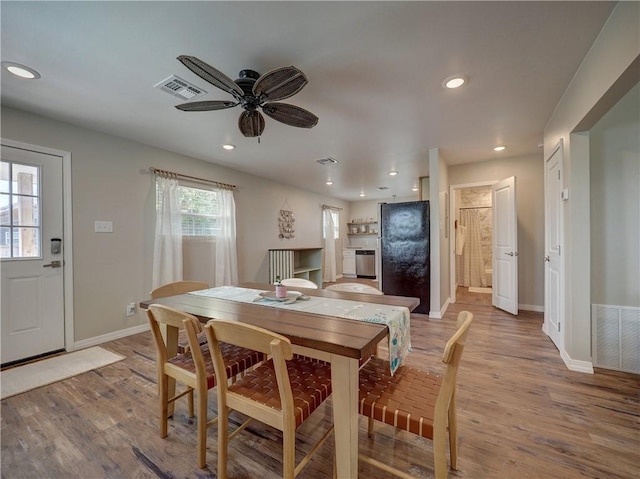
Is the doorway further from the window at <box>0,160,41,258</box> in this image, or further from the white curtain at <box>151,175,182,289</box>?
the white curtain at <box>151,175,182,289</box>

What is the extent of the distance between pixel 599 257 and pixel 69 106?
16.4 ft

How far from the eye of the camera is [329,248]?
24.6ft

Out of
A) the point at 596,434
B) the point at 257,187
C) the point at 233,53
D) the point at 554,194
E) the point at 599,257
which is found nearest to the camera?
the point at 596,434

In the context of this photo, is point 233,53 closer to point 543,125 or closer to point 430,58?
point 430,58

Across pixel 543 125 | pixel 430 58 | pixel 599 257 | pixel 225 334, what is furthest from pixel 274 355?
pixel 543 125

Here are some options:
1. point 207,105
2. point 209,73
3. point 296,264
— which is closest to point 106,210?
point 207,105

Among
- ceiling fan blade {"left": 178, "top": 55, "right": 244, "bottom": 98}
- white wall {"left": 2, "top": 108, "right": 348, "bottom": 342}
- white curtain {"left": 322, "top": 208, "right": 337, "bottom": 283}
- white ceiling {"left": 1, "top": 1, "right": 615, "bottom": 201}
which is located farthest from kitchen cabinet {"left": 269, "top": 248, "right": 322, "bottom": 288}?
ceiling fan blade {"left": 178, "top": 55, "right": 244, "bottom": 98}

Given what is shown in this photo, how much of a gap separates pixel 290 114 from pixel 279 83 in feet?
1.14

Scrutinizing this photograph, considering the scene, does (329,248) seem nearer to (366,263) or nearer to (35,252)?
(366,263)

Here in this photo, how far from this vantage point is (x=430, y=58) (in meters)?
1.83

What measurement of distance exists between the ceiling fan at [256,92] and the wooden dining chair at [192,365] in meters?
1.32

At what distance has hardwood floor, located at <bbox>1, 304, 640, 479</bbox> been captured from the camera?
134cm

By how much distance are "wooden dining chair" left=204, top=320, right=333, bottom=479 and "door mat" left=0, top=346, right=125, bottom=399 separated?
2.02 m

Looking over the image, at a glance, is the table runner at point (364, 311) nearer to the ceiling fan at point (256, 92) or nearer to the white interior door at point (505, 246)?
the ceiling fan at point (256, 92)
